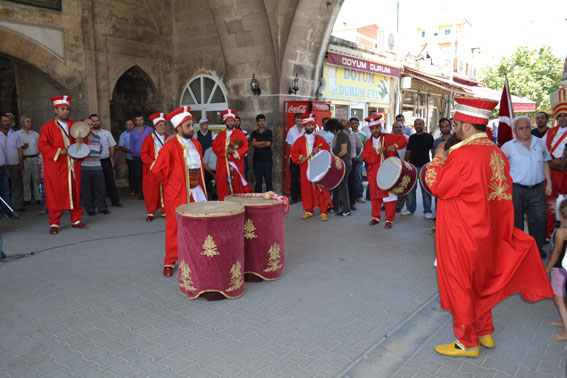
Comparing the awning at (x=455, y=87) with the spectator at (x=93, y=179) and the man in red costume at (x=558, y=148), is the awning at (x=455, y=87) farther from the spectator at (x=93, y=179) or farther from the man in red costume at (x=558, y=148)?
the spectator at (x=93, y=179)

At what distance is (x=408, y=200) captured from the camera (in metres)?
7.68

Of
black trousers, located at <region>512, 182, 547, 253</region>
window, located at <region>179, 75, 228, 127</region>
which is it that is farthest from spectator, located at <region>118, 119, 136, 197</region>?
black trousers, located at <region>512, 182, 547, 253</region>

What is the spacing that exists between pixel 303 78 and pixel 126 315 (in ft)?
24.6

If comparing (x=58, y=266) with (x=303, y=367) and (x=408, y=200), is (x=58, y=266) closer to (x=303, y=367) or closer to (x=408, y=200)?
(x=303, y=367)

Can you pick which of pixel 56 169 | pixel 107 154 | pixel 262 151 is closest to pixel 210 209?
pixel 56 169

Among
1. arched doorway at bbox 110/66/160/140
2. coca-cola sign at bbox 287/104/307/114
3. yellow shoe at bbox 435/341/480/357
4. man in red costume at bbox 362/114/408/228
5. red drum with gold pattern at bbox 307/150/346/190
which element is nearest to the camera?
yellow shoe at bbox 435/341/480/357

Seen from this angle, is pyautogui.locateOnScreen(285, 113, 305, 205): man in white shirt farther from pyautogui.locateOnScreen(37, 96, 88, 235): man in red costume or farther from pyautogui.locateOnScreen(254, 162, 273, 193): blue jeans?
pyautogui.locateOnScreen(37, 96, 88, 235): man in red costume

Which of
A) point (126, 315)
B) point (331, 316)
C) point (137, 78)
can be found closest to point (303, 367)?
point (331, 316)

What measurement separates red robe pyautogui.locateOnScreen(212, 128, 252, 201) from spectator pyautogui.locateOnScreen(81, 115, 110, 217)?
207 centimetres

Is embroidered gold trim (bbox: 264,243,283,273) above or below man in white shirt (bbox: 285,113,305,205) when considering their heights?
below

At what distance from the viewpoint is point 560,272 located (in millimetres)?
3154

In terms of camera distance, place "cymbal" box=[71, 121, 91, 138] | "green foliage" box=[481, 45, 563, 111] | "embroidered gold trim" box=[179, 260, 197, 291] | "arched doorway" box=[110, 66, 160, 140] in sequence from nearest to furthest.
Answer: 1. "embroidered gold trim" box=[179, 260, 197, 291]
2. "cymbal" box=[71, 121, 91, 138]
3. "arched doorway" box=[110, 66, 160, 140]
4. "green foliage" box=[481, 45, 563, 111]

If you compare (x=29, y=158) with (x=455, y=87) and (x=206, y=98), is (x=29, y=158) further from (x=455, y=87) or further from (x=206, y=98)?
(x=455, y=87)

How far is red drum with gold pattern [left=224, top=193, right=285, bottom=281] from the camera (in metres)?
4.16
